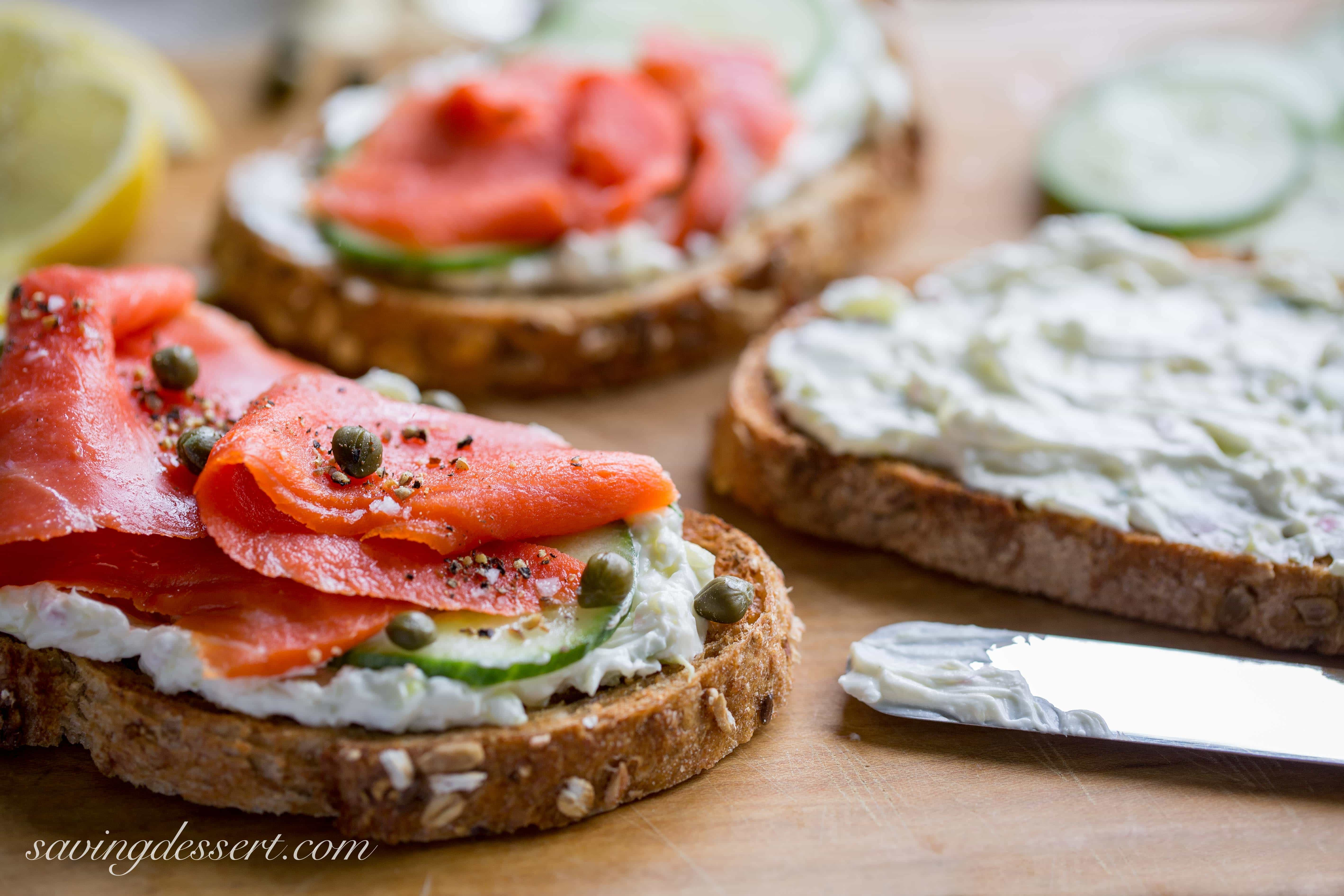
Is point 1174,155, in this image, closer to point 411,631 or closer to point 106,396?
point 411,631

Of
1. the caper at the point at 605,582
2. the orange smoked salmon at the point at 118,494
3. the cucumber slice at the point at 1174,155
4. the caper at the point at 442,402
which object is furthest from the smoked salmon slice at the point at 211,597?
the cucumber slice at the point at 1174,155

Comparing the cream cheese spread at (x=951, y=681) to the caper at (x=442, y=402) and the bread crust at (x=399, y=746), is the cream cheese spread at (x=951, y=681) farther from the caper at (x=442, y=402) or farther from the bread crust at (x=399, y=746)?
the caper at (x=442, y=402)

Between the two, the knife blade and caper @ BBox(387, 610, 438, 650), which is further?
the knife blade

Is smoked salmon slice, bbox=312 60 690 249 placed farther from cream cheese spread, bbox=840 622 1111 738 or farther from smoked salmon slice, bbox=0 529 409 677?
cream cheese spread, bbox=840 622 1111 738

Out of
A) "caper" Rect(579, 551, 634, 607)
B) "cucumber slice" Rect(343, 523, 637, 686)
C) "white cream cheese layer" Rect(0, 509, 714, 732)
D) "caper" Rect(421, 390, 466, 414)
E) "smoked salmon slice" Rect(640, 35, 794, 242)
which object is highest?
"smoked salmon slice" Rect(640, 35, 794, 242)

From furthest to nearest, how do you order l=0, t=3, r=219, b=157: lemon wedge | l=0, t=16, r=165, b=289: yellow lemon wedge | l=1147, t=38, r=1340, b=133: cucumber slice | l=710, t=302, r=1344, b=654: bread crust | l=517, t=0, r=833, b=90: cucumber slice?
l=1147, t=38, r=1340, b=133: cucumber slice → l=517, t=0, r=833, b=90: cucumber slice → l=0, t=3, r=219, b=157: lemon wedge → l=0, t=16, r=165, b=289: yellow lemon wedge → l=710, t=302, r=1344, b=654: bread crust

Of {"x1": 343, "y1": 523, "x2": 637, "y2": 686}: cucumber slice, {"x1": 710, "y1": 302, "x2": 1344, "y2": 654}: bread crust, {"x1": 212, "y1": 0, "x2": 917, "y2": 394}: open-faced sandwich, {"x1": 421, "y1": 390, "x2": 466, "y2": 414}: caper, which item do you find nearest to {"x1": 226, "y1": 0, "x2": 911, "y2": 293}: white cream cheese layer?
{"x1": 212, "y1": 0, "x2": 917, "y2": 394}: open-faced sandwich

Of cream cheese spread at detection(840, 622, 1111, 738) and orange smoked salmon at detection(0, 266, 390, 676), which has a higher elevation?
orange smoked salmon at detection(0, 266, 390, 676)

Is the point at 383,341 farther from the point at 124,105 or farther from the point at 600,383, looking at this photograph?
the point at 124,105
